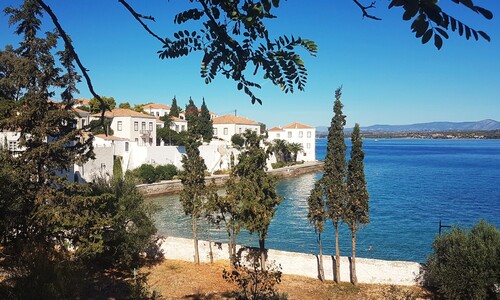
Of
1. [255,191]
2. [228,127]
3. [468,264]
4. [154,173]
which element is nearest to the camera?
[468,264]

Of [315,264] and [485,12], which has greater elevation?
[485,12]

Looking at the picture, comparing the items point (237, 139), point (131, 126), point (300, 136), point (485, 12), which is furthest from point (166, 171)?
point (485, 12)

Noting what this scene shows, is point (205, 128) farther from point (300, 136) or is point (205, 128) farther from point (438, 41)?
point (438, 41)

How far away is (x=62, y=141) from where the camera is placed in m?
16.3

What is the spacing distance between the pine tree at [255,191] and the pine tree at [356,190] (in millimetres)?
4213

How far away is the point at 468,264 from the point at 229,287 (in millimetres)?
9967

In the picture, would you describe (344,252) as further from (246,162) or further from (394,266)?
(246,162)

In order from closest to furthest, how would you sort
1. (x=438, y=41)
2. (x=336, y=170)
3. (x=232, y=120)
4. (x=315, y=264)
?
(x=438, y=41) → (x=315, y=264) → (x=336, y=170) → (x=232, y=120)

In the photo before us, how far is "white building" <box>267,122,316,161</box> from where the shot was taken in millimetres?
76125

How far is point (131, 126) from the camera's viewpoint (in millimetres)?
51188

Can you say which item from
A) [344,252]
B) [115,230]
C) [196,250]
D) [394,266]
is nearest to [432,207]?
[344,252]

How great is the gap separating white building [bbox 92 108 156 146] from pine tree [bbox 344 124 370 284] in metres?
36.6

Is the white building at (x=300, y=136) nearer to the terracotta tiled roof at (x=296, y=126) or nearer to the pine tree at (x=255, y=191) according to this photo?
the terracotta tiled roof at (x=296, y=126)

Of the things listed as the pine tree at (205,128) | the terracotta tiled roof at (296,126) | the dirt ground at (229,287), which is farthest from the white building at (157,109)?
the dirt ground at (229,287)
